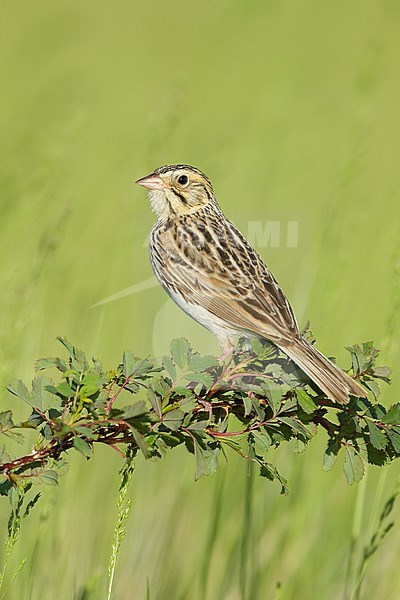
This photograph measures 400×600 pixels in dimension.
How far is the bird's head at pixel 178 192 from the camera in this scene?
4.25m

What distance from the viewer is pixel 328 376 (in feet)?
8.55

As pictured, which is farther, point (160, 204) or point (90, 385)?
point (160, 204)

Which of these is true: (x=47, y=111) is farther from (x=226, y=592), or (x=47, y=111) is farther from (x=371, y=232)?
(x=226, y=592)

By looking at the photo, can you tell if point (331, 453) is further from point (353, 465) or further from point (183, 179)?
point (183, 179)

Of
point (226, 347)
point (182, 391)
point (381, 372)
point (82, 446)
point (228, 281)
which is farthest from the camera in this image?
point (228, 281)

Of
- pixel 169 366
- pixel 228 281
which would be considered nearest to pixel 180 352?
pixel 169 366

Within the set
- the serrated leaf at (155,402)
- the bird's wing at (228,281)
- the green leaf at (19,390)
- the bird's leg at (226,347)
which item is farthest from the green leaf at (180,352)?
the bird's wing at (228,281)

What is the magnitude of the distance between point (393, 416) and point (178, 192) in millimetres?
2114

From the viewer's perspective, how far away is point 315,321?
392cm

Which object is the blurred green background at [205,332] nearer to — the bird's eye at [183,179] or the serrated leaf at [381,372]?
the bird's eye at [183,179]

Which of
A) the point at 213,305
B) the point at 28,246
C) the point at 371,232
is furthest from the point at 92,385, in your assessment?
the point at 371,232

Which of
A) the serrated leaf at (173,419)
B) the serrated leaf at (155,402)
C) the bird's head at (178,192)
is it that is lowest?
the serrated leaf at (173,419)

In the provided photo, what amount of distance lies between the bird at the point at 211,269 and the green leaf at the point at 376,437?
54 centimetres

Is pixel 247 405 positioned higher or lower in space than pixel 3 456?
higher
